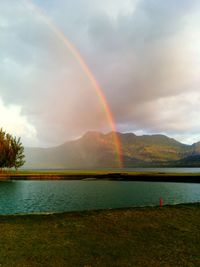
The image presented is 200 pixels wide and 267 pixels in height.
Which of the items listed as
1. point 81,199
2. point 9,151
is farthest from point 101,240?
point 9,151

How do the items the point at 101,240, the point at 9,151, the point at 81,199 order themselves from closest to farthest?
the point at 101,240
the point at 81,199
the point at 9,151

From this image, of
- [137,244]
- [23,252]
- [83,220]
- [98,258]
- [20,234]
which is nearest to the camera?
[98,258]

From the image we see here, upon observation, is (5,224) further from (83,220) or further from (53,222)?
(83,220)

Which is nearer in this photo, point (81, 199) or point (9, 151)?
point (81, 199)

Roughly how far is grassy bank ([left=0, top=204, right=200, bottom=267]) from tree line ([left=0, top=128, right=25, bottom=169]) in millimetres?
106320

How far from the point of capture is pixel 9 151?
409ft

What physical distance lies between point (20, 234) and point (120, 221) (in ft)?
27.4

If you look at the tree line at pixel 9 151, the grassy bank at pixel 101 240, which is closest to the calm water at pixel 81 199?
the grassy bank at pixel 101 240

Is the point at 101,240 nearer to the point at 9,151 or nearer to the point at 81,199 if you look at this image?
the point at 81,199

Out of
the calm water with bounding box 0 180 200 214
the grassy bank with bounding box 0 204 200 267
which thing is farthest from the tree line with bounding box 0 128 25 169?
the grassy bank with bounding box 0 204 200 267

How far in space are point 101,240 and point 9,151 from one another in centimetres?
11753

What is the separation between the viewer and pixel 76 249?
14.5 m

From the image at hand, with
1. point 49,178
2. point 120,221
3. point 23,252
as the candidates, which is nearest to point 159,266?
point 23,252

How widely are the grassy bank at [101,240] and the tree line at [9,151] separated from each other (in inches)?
4186
